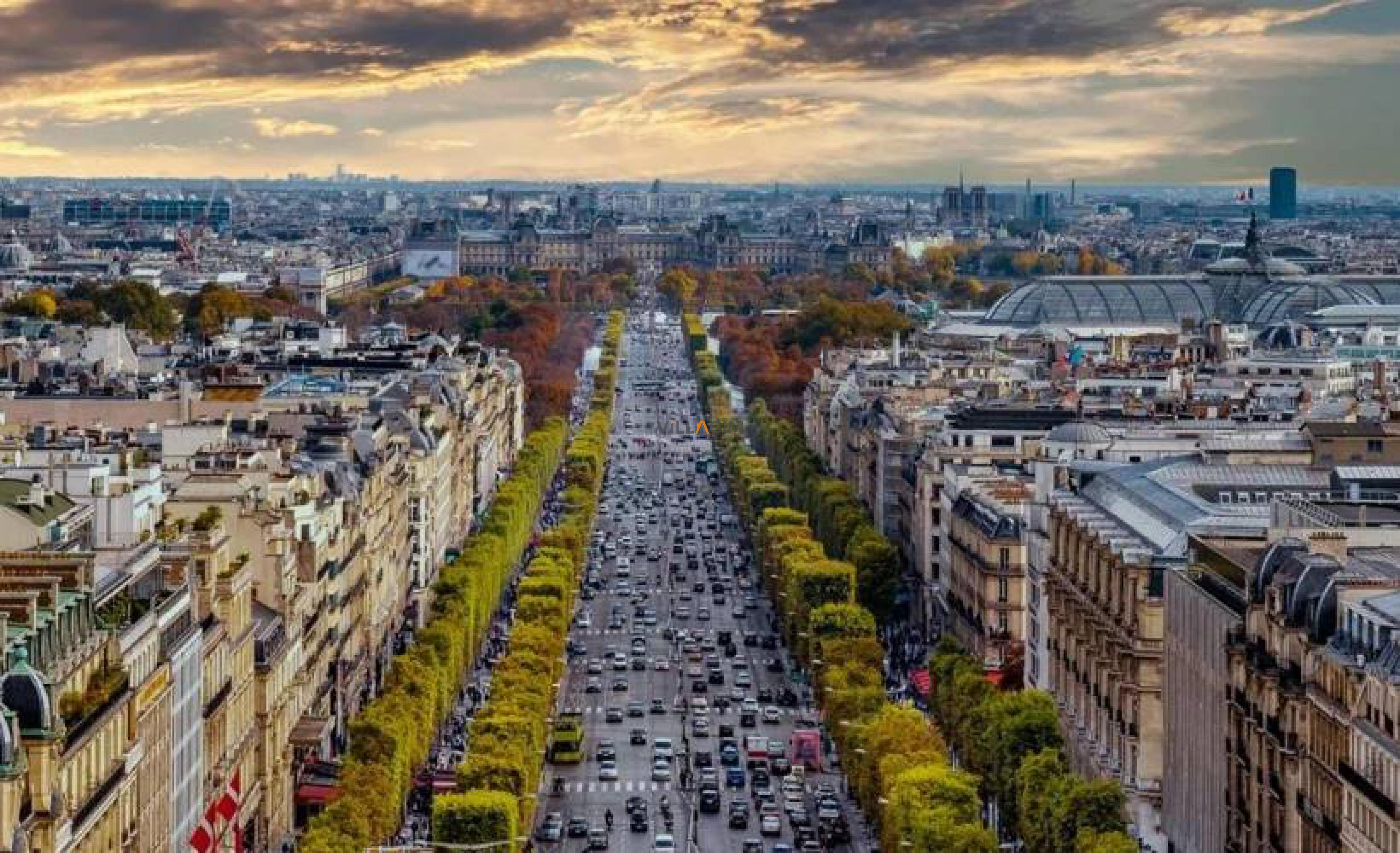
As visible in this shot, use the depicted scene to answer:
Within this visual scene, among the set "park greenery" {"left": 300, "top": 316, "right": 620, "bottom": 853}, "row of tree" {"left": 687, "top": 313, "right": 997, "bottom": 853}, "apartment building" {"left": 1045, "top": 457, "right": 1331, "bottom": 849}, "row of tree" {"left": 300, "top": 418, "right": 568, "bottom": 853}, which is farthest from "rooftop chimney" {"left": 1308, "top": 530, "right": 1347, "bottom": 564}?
"row of tree" {"left": 300, "top": 418, "right": 568, "bottom": 853}

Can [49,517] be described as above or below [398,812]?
above

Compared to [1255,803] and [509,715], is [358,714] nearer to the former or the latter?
[509,715]

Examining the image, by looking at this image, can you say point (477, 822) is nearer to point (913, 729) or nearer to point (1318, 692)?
point (913, 729)

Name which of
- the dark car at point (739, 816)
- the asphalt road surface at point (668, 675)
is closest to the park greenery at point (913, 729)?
the asphalt road surface at point (668, 675)

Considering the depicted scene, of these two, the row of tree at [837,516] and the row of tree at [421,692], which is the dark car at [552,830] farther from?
the row of tree at [837,516]

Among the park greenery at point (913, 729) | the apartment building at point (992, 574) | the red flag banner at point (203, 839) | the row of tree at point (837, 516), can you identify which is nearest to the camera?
the red flag banner at point (203, 839)

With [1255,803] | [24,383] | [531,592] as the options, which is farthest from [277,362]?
[1255,803]
